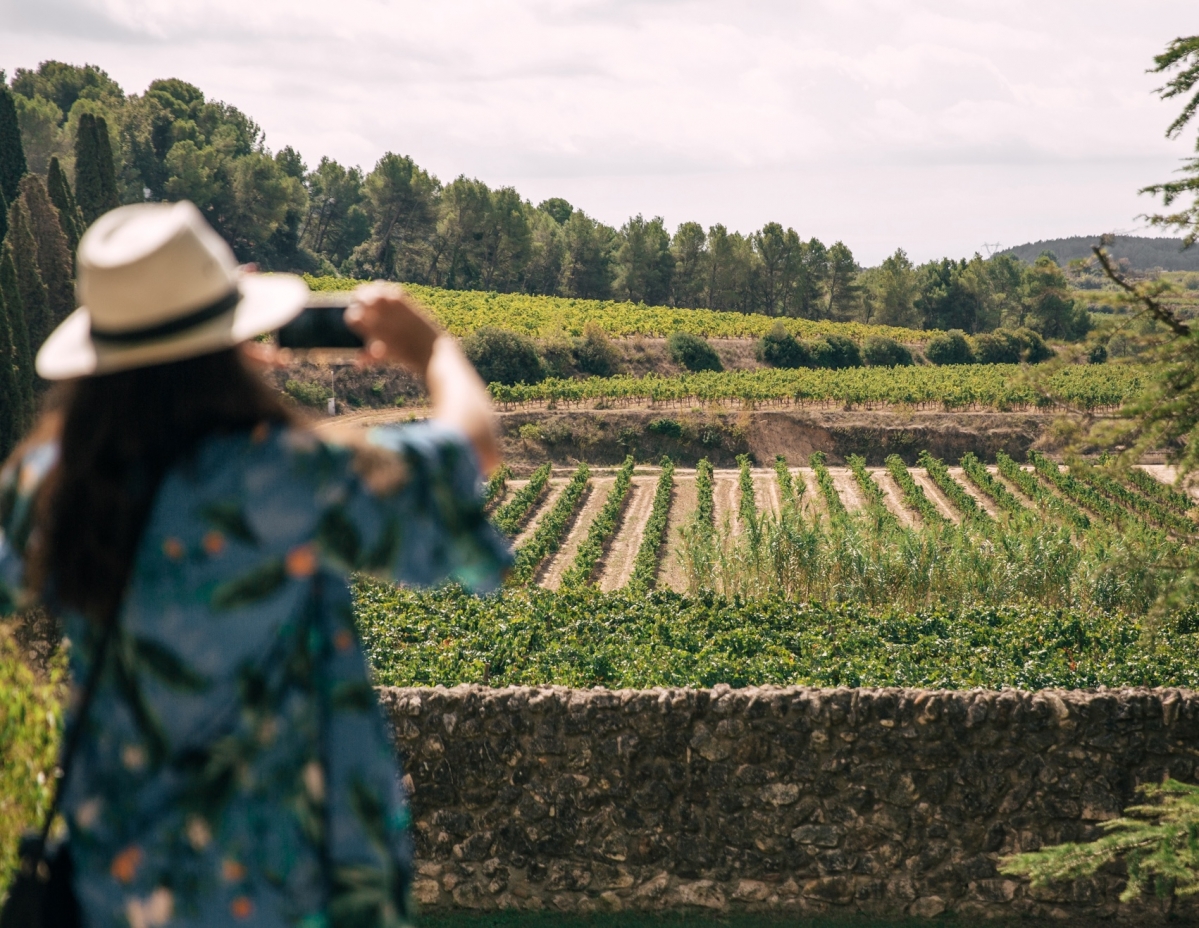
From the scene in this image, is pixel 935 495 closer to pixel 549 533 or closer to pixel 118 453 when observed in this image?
pixel 549 533

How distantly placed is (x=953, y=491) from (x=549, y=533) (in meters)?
13.3

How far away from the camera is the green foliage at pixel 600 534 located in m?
25.4

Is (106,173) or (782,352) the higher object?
(106,173)

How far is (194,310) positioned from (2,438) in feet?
73.8

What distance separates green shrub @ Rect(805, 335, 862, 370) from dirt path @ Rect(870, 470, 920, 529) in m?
27.5

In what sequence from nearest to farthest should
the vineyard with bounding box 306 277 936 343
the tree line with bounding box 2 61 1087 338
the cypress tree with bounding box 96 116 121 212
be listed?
the cypress tree with bounding box 96 116 121 212 → the vineyard with bounding box 306 277 936 343 → the tree line with bounding box 2 61 1087 338

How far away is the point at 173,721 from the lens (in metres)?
1.79

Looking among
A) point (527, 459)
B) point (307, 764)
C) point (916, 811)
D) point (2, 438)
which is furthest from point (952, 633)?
point (527, 459)

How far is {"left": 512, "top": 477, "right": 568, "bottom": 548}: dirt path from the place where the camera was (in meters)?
31.4

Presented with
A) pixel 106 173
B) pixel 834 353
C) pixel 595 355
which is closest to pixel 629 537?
pixel 106 173

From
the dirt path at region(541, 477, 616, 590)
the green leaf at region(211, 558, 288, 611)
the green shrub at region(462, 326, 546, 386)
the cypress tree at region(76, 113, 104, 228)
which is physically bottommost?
the dirt path at region(541, 477, 616, 590)

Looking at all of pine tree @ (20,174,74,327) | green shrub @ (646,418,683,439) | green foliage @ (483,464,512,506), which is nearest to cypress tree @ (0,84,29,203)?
pine tree @ (20,174,74,327)

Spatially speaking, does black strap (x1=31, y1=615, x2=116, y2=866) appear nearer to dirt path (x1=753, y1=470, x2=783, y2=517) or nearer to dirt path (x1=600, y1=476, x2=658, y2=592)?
dirt path (x1=600, y1=476, x2=658, y2=592)

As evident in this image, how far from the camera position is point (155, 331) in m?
1.73
